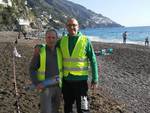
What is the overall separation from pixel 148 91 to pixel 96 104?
5050 millimetres

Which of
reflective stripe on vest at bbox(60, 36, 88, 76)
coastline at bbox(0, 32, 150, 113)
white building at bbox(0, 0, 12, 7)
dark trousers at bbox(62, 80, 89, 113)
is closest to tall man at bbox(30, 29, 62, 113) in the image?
reflective stripe on vest at bbox(60, 36, 88, 76)

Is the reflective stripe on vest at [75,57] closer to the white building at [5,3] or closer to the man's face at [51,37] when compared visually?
the man's face at [51,37]

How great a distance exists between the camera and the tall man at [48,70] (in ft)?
24.8

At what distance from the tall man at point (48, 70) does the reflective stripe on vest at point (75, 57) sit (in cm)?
15

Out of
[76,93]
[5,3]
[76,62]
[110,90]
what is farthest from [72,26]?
[5,3]

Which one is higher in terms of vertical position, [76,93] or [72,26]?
[72,26]

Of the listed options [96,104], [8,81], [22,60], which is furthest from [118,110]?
[22,60]

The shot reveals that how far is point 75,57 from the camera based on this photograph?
7801 millimetres

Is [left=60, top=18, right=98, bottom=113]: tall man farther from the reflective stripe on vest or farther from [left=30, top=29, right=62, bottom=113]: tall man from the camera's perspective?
[left=30, top=29, right=62, bottom=113]: tall man

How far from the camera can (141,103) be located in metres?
14.4

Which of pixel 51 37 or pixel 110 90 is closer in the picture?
pixel 51 37

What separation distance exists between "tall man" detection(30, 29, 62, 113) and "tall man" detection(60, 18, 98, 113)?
19 centimetres

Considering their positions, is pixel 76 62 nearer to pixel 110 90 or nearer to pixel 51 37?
pixel 51 37

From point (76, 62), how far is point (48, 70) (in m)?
0.53
